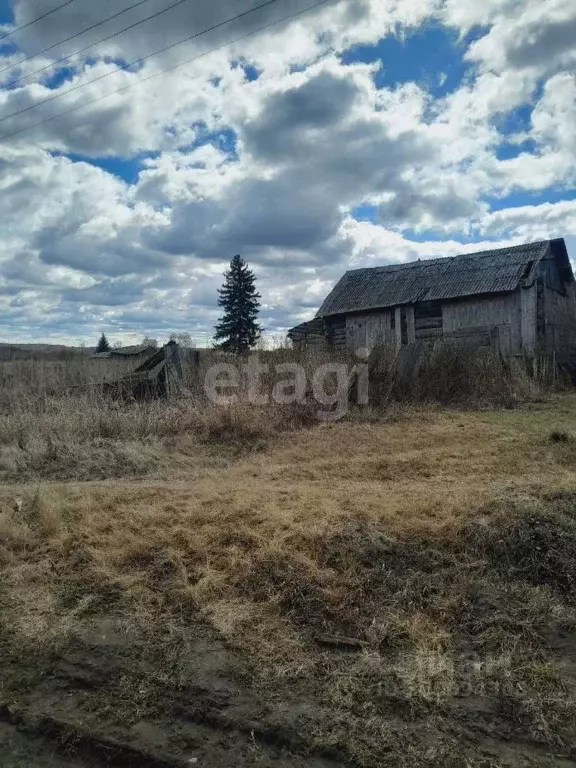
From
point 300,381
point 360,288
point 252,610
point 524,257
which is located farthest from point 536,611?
point 360,288

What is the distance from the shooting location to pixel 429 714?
236 cm

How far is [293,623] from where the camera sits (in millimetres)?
3068

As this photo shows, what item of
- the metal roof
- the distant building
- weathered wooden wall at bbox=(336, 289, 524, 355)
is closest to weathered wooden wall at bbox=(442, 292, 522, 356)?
weathered wooden wall at bbox=(336, 289, 524, 355)

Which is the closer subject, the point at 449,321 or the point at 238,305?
the point at 449,321

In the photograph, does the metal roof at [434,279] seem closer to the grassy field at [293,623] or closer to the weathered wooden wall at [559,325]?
the weathered wooden wall at [559,325]

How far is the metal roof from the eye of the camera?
17891mm

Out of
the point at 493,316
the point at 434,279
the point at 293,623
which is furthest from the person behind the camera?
the point at 434,279

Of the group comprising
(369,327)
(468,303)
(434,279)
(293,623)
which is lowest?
(293,623)

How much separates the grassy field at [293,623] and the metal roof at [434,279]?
540 inches

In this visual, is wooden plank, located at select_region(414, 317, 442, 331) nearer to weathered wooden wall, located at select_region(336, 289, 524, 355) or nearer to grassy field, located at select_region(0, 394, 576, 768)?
weathered wooden wall, located at select_region(336, 289, 524, 355)

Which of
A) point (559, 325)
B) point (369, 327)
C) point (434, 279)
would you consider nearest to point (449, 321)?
point (434, 279)

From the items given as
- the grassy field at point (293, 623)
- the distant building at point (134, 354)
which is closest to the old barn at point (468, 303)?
the distant building at point (134, 354)

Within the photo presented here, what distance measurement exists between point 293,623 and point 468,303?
1730 cm

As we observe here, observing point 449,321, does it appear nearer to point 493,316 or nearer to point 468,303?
→ point 468,303
